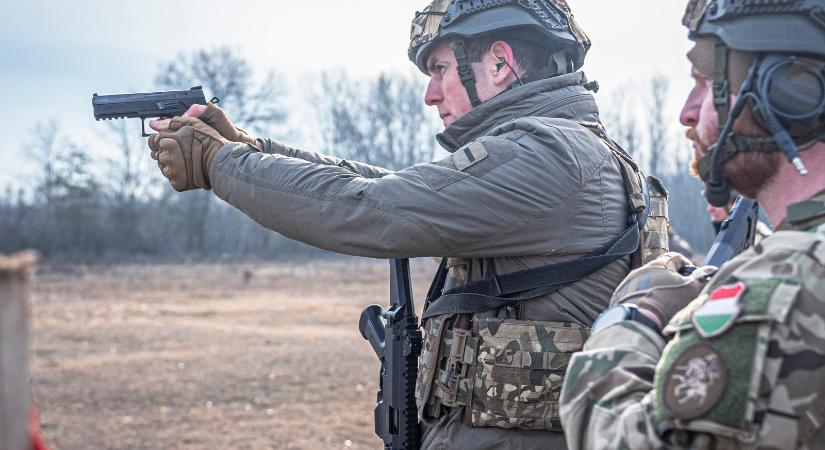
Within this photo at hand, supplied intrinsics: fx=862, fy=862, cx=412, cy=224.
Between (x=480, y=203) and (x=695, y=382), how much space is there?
1100 mm

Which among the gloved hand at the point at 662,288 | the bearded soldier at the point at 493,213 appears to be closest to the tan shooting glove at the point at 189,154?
the bearded soldier at the point at 493,213

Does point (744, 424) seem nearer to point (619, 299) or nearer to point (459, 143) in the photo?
point (619, 299)

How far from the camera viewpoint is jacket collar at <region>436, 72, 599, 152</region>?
3186 millimetres

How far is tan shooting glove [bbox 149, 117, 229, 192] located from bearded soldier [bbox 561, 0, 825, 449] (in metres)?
1.66

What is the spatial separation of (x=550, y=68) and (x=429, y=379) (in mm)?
1299

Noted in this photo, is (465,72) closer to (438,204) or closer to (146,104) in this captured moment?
(438,204)

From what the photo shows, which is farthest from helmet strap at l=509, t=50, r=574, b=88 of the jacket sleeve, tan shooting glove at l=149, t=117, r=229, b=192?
tan shooting glove at l=149, t=117, r=229, b=192

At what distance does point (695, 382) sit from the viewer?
5.97 feet

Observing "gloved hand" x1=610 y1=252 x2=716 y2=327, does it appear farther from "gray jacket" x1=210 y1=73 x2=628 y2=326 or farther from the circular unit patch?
"gray jacket" x1=210 y1=73 x2=628 y2=326

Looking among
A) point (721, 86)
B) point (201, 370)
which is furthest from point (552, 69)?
point (201, 370)

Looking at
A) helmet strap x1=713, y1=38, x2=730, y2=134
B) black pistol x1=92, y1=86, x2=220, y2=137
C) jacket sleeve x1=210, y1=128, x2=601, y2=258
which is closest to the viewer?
helmet strap x1=713, y1=38, x2=730, y2=134

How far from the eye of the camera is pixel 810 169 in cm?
204

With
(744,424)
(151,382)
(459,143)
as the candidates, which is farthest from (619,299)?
(151,382)

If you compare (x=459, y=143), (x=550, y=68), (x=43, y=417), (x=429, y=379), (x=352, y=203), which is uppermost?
(x=550, y=68)
